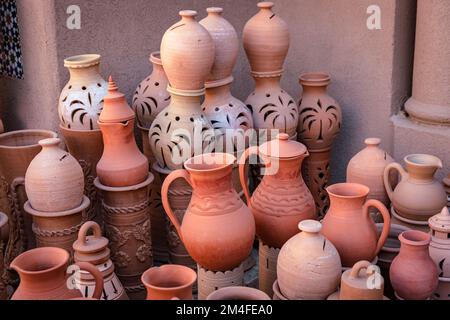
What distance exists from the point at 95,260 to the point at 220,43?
150 cm

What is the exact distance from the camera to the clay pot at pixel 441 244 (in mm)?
3043

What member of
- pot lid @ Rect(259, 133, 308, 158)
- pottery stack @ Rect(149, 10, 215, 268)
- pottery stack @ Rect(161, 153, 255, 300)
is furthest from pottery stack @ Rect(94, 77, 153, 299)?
→ pot lid @ Rect(259, 133, 308, 158)

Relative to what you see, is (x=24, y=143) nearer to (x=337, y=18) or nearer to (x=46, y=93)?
(x=46, y=93)

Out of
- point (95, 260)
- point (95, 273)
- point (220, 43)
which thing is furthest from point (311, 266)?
point (220, 43)

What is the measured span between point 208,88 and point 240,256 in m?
1.24

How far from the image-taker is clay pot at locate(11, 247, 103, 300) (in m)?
2.56

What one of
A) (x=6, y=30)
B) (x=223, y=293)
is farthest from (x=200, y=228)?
(x=6, y=30)

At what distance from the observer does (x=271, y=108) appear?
4062 millimetres

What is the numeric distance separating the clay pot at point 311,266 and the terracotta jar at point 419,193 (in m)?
0.97

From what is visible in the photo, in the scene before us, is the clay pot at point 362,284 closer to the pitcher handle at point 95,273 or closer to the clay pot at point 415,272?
the clay pot at point 415,272

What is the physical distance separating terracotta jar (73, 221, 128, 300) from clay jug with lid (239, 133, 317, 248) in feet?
2.63

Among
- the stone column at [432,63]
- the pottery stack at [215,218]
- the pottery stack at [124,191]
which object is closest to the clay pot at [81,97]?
the pottery stack at [124,191]

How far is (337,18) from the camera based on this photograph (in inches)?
182

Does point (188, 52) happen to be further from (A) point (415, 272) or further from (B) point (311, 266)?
(A) point (415, 272)
